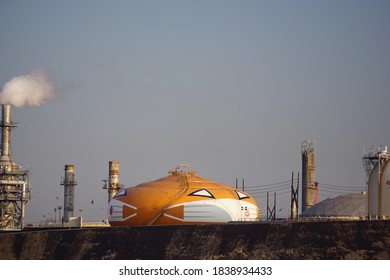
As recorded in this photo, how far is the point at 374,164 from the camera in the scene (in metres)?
78.0

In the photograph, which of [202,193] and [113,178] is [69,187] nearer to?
[113,178]

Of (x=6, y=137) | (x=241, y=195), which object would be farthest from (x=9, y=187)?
(x=241, y=195)

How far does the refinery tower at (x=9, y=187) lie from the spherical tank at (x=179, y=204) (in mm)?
43030

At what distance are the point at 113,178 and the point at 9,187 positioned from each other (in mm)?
15438

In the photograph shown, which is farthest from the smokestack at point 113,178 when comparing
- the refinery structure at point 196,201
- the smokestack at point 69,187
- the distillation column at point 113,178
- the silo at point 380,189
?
the silo at point 380,189

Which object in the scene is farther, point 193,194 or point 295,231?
point 193,194

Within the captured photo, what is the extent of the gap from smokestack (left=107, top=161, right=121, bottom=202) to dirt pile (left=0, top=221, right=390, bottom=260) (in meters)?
43.7

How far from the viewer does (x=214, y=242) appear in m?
71.2

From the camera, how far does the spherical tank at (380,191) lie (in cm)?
7000

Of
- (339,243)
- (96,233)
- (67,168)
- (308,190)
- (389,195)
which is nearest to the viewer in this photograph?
(339,243)

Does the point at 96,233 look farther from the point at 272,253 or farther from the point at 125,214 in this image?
the point at 272,253

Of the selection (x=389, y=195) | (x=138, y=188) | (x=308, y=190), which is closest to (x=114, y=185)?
(x=308, y=190)

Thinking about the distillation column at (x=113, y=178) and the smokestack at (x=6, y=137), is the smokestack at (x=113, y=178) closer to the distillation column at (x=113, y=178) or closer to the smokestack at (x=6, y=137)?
the distillation column at (x=113, y=178)

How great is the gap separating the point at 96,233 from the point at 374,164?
2716cm
